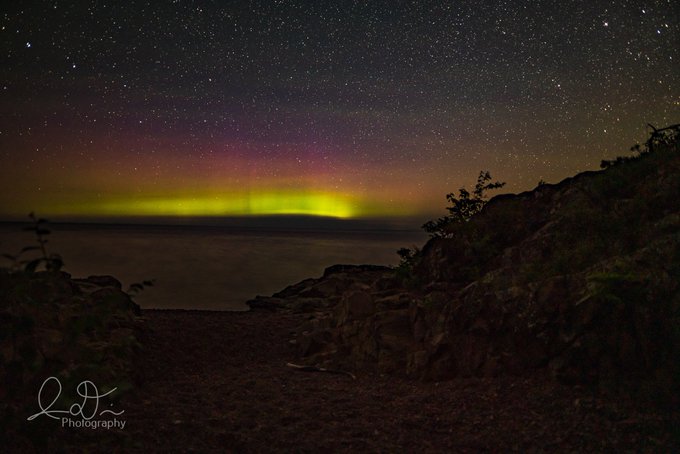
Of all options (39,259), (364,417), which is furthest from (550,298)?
(39,259)

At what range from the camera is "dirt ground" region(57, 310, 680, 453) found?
5238 millimetres

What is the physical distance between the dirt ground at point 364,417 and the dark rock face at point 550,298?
486 millimetres

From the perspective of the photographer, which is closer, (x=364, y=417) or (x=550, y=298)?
(x=364, y=417)

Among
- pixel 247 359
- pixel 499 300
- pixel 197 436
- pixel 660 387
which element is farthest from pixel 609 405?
pixel 247 359

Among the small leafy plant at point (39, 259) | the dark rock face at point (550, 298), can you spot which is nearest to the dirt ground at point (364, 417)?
the dark rock face at point (550, 298)

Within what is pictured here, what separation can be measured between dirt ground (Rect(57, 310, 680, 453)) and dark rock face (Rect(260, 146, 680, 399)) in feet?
1.59

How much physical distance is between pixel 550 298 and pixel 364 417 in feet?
10.8

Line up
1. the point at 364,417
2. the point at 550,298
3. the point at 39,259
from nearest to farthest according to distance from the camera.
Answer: the point at 39,259, the point at 364,417, the point at 550,298

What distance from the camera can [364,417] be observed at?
21.0 feet

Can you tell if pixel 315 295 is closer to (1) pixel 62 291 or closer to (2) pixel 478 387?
(1) pixel 62 291

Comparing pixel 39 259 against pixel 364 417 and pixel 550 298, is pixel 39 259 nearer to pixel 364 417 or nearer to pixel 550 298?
pixel 364 417

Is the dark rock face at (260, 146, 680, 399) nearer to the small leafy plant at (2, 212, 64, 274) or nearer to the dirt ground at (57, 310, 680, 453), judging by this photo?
the dirt ground at (57, 310, 680, 453)

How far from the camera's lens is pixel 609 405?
5672 millimetres

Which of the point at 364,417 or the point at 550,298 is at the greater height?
the point at 550,298
